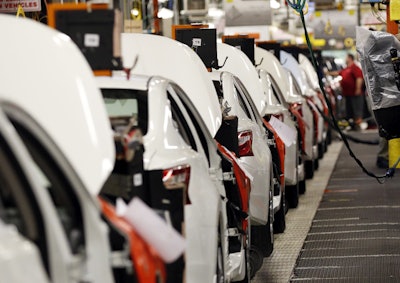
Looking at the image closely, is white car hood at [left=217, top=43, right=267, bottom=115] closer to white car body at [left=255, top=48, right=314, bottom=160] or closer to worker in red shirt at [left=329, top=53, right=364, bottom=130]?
white car body at [left=255, top=48, right=314, bottom=160]

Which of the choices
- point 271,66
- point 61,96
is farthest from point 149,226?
point 271,66

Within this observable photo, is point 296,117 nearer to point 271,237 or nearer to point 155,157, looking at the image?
point 271,237

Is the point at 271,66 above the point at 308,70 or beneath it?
above

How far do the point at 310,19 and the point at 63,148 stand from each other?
143 ft

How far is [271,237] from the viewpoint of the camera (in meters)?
12.1

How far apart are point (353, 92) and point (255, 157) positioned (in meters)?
24.1

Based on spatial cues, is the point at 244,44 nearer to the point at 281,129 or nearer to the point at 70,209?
the point at 281,129

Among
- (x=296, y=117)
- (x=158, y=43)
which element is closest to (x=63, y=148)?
(x=158, y=43)

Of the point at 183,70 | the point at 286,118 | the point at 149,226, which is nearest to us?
the point at 149,226

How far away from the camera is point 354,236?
44.8 feet

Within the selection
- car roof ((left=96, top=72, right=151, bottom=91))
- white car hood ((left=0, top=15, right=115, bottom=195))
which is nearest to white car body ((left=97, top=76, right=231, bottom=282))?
car roof ((left=96, top=72, right=151, bottom=91))

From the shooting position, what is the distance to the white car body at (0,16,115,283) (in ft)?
16.3

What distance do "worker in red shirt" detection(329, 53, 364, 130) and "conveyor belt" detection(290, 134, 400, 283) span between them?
14659 mm

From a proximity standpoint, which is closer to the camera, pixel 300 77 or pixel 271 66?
pixel 271 66
